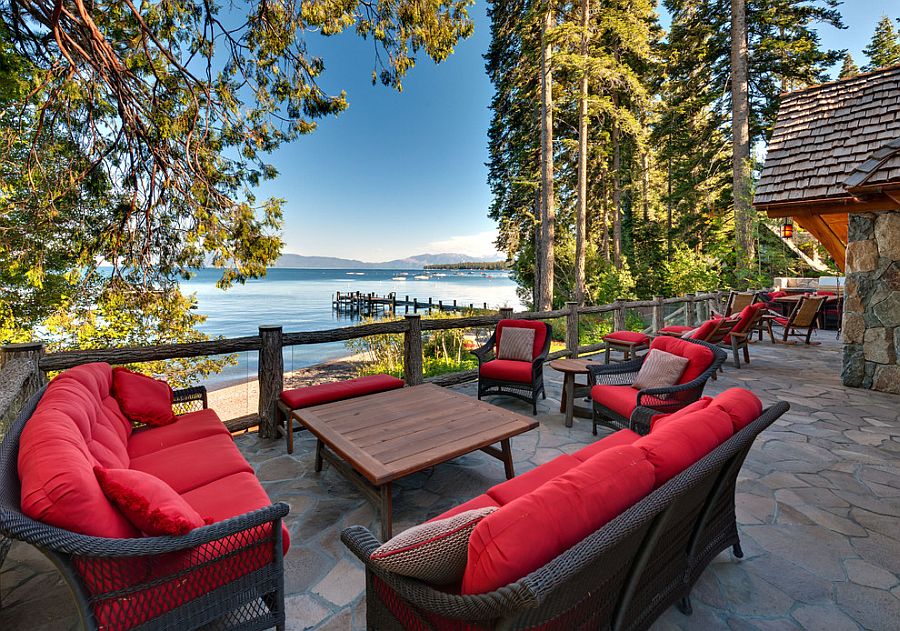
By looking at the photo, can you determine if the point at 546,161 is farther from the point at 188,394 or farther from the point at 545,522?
the point at 545,522

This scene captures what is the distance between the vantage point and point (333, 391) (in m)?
3.80

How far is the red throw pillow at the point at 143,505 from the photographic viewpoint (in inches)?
52.2

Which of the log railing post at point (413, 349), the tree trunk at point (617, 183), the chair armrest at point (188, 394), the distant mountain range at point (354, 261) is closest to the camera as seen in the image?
the chair armrest at point (188, 394)

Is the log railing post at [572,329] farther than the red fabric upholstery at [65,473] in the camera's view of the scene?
Yes

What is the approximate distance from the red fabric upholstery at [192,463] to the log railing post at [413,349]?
8.79ft

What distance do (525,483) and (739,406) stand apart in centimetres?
105

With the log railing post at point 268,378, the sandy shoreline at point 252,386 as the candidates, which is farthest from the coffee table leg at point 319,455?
the sandy shoreline at point 252,386

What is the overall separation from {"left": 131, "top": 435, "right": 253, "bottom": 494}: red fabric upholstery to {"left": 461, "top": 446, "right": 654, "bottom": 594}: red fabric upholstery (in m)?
1.75

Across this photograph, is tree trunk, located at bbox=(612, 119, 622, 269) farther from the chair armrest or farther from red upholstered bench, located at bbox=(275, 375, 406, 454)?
the chair armrest

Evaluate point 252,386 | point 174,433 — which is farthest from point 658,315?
point 252,386

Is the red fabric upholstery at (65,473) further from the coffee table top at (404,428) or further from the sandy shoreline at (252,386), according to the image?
→ the sandy shoreline at (252,386)

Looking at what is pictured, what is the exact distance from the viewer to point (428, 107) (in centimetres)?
2044

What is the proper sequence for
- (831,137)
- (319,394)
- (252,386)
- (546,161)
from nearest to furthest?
(319,394), (831,137), (546,161), (252,386)

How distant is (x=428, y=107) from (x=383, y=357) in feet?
54.5
